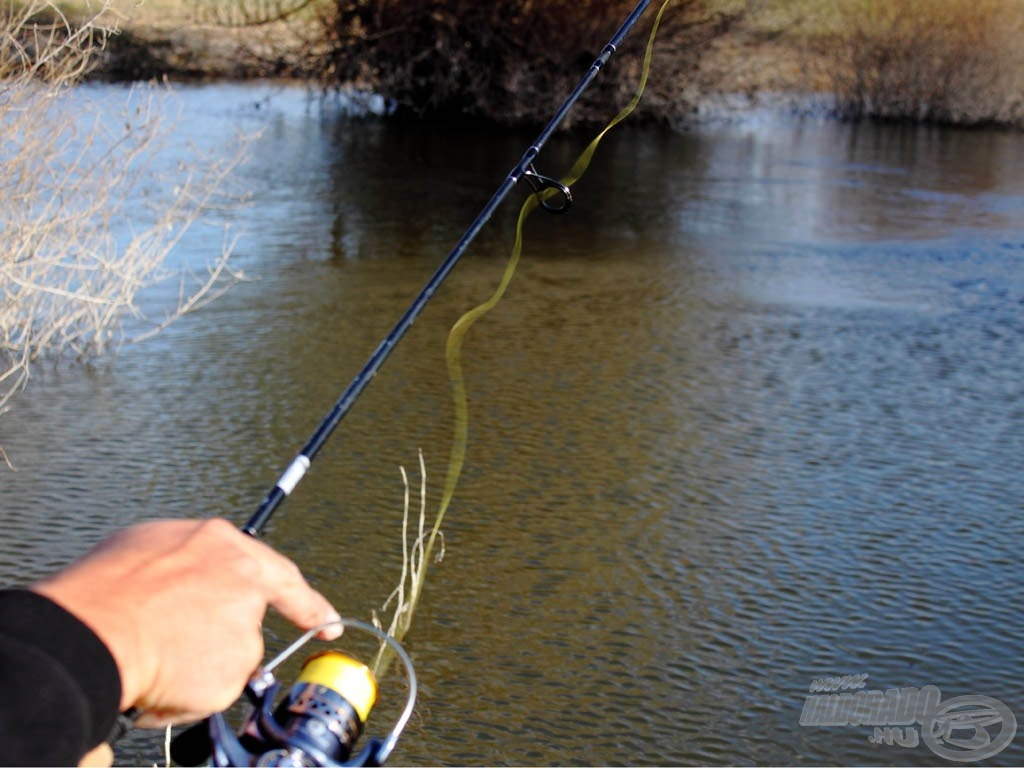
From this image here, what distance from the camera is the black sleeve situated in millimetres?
878

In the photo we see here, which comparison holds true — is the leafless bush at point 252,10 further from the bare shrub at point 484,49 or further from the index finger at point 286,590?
the index finger at point 286,590

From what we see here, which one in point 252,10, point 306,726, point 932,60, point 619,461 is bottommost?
point 619,461

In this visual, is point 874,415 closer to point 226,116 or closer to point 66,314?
point 66,314

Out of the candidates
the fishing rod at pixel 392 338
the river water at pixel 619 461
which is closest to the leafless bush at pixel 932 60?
the river water at pixel 619 461

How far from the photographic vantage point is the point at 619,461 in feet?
15.8

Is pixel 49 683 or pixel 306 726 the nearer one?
pixel 49 683

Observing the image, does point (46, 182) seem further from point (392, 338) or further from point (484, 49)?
point (484, 49)

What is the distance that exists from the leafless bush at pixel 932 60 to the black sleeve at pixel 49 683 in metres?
17.9

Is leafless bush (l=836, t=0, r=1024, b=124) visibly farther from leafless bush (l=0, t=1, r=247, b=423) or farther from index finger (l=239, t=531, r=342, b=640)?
index finger (l=239, t=531, r=342, b=640)

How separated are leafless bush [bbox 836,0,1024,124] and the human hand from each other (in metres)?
17.7

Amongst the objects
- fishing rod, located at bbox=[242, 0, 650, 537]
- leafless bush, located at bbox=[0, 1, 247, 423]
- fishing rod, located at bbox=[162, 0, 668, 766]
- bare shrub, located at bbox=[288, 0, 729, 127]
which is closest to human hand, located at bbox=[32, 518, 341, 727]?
fishing rod, located at bbox=[162, 0, 668, 766]

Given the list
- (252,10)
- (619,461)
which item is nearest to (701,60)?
(252,10)

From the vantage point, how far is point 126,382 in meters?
5.52

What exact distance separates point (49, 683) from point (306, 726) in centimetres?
46
